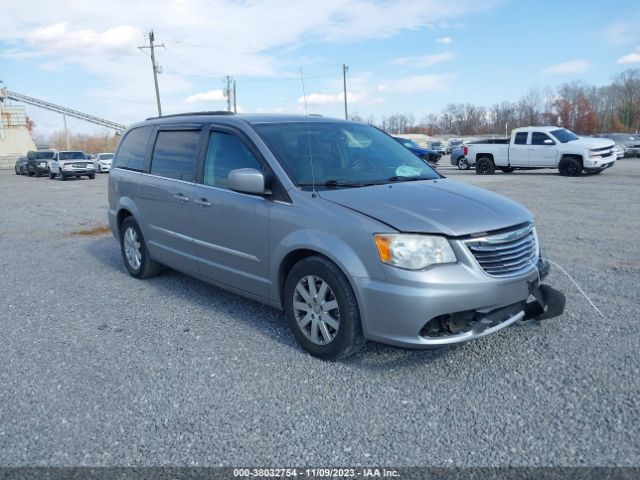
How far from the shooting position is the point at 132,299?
18.5 feet

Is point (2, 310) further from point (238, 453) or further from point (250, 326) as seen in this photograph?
point (238, 453)

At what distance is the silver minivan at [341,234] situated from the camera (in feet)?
11.3

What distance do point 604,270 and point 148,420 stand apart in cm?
517

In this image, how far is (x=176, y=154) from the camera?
5.47 metres

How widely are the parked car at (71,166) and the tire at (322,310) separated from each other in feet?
103

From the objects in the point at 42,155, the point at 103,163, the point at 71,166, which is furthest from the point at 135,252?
the point at 103,163

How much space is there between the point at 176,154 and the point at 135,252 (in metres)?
1.53

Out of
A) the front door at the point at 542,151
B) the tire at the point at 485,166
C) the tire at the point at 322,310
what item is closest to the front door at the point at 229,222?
the tire at the point at 322,310

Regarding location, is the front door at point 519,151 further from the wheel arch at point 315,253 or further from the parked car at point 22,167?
the parked car at point 22,167

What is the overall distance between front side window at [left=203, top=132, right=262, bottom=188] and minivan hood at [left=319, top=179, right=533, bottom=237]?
0.92 m

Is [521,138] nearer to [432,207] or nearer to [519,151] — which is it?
[519,151]

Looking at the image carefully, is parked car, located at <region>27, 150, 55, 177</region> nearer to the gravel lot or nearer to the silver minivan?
the gravel lot

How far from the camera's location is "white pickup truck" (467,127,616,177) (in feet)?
64.5

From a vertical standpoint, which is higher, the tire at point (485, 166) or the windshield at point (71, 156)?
the windshield at point (71, 156)
